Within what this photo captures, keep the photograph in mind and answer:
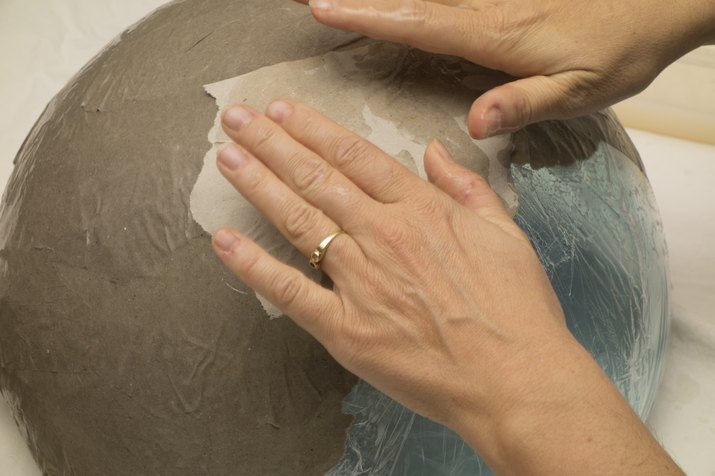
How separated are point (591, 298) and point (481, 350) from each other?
1.06ft

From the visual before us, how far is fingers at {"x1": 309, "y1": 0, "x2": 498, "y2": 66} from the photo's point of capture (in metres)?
0.83

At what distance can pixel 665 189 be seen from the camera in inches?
66.1

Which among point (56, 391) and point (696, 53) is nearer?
point (56, 391)

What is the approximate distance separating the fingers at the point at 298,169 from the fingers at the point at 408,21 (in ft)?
0.46

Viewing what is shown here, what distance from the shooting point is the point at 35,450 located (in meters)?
1.01

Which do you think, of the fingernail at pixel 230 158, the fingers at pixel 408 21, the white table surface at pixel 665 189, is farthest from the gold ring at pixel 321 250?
the white table surface at pixel 665 189

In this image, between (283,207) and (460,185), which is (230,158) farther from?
(460,185)

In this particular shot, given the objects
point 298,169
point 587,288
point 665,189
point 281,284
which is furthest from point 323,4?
point 665,189

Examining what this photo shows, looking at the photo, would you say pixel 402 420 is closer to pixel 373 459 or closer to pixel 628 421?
pixel 373 459

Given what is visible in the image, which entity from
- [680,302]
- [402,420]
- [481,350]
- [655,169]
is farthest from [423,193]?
[655,169]

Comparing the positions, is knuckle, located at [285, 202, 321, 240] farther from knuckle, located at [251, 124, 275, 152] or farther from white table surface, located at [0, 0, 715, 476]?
white table surface, located at [0, 0, 715, 476]

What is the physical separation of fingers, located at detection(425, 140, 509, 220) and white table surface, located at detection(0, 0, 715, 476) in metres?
0.67

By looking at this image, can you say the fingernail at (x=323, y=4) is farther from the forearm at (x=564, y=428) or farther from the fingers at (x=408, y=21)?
the forearm at (x=564, y=428)

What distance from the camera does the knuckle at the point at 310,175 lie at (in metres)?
0.75
